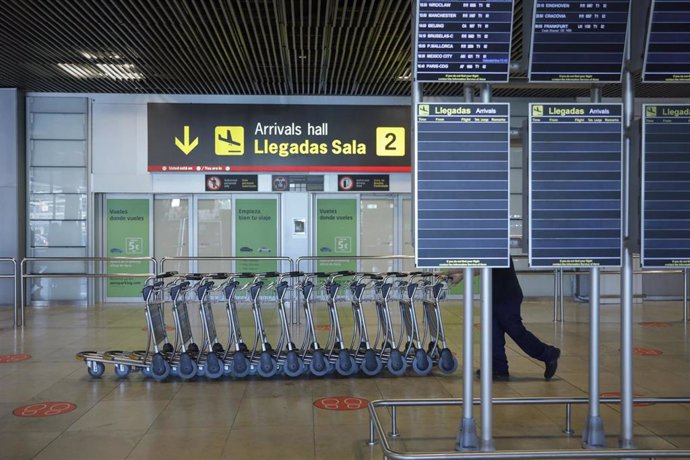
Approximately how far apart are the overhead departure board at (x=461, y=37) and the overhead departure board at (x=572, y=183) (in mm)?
447

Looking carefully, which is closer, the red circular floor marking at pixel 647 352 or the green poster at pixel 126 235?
the red circular floor marking at pixel 647 352

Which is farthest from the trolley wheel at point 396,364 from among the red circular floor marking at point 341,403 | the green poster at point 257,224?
the green poster at point 257,224

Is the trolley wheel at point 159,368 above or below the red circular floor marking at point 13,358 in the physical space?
above

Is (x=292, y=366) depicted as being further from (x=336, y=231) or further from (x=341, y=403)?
(x=336, y=231)

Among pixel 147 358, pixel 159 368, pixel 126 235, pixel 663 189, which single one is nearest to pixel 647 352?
pixel 663 189

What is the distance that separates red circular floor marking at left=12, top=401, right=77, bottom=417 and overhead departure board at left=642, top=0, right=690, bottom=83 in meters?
5.29

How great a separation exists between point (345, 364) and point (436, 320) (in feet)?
3.69

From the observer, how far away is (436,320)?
7176 mm

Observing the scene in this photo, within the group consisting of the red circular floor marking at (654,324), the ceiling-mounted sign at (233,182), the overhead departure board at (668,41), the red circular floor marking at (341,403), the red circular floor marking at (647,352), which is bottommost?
the red circular floor marking at (341,403)

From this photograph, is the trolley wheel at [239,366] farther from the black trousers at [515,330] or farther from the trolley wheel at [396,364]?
the black trousers at [515,330]

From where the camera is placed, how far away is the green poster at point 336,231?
1376 cm

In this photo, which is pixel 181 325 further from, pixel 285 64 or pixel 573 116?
pixel 285 64

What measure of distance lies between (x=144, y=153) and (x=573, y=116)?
10.8 meters

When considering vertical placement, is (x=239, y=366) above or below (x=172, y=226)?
below
